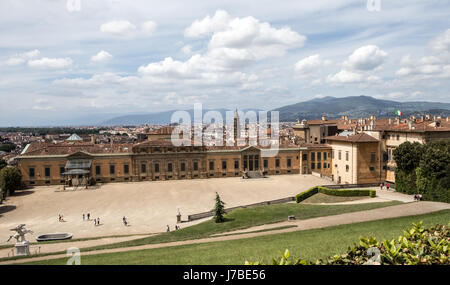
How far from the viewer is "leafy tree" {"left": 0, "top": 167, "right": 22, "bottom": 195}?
146ft

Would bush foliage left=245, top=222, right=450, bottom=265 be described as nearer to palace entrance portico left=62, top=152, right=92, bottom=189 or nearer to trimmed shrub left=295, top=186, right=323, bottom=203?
trimmed shrub left=295, top=186, right=323, bottom=203

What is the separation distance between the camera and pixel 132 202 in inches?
1583

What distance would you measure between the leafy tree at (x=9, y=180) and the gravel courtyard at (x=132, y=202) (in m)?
1.62

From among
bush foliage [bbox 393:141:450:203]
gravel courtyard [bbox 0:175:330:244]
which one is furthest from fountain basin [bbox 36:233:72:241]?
bush foliage [bbox 393:141:450:203]

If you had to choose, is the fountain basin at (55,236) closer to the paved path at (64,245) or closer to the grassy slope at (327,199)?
the paved path at (64,245)

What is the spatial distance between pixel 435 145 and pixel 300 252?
1214 inches

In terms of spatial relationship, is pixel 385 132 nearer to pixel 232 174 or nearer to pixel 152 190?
pixel 232 174

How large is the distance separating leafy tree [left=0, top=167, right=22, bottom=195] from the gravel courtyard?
63.6 inches

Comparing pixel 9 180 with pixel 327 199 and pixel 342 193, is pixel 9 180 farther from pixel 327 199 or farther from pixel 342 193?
pixel 342 193

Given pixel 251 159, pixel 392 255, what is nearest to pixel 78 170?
pixel 251 159

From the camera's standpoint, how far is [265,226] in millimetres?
24531

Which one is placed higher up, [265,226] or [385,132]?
[385,132]

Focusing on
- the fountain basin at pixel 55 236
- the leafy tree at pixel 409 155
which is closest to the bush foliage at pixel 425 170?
the leafy tree at pixel 409 155
